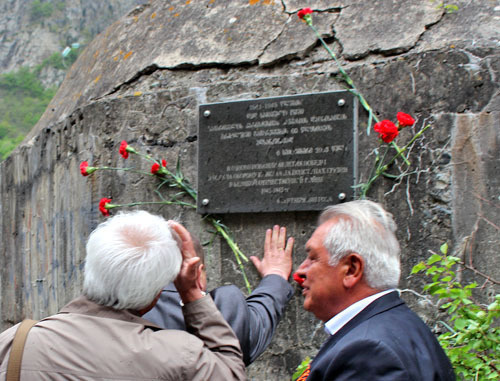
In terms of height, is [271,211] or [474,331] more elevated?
[271,211]

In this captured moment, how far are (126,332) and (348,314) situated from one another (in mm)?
601

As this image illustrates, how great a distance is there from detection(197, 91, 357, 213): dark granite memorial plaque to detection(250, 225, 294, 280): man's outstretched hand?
0.39ft

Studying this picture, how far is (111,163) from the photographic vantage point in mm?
3414

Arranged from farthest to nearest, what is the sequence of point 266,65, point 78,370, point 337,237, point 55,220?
point 55,220 → point 266,65 → point 337,237 → point 78,370

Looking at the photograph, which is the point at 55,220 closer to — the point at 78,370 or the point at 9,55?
the point at 78,370

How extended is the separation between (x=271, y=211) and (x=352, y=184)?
0.40 meters

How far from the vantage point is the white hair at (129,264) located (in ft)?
5.45

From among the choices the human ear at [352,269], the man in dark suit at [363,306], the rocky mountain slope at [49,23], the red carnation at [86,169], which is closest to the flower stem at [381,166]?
the man in dark suit at [363,306]

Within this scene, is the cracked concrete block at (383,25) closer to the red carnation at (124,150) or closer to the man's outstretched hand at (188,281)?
the red carnation at (124,150)

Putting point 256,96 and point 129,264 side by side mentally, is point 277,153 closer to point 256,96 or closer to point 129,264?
point 256,96

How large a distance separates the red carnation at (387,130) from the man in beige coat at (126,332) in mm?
1224

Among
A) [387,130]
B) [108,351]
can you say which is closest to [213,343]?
[108,351]

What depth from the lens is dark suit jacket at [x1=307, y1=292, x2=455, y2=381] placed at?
1.46m

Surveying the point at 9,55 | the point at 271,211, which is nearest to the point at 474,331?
the point at 271,211
